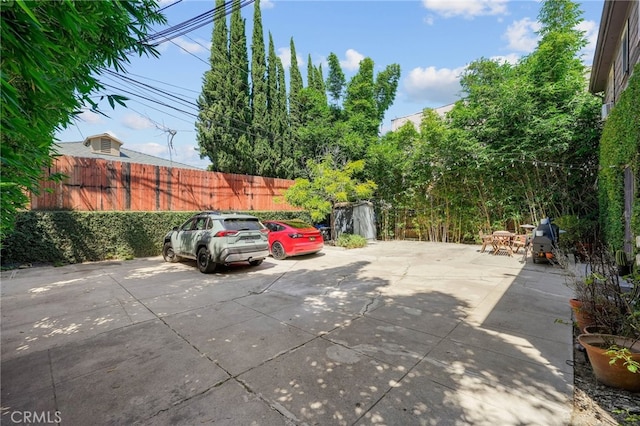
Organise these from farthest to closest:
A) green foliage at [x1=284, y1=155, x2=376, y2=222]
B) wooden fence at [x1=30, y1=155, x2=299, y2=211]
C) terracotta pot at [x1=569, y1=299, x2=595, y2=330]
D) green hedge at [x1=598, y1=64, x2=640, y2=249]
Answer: green foliage at [x1=284, y1=155, x2=376, y2=222] → wooden fence at [x1=30, y1=155, x2=299, y2=211] → green hedge at [x1=598, y1=64, x2=640, y2=249] → terracotta pot at [x1=569, y1=299, x2=595, y2=330]

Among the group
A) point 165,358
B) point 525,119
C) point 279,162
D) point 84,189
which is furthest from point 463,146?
point 84,189

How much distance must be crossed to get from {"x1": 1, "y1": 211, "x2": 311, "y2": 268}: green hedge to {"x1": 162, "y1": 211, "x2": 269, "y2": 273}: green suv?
2528mm

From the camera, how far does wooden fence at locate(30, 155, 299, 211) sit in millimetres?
8172

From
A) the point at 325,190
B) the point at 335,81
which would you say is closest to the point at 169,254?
the point at 325,190

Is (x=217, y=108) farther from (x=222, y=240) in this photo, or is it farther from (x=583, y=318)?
(x=583, y=318)

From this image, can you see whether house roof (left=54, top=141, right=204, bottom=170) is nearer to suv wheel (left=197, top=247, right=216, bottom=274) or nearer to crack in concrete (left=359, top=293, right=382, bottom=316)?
suv wheel (left=197, top=247, right=216, bottom=274)

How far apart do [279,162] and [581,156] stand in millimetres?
13108

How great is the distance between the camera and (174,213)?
10.0 m

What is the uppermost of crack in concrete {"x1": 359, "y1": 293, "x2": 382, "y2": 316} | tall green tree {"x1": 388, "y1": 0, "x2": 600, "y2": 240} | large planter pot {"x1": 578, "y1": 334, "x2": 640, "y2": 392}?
tall green tree {"x1": 388, "y1": 0, "x2": 600, "y2": 240}

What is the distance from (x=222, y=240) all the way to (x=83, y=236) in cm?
492

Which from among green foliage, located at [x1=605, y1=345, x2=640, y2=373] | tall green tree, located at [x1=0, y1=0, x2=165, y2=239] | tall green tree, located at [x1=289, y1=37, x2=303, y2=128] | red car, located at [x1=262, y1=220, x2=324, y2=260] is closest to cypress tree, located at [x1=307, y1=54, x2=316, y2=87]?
tall green tree, located at [x1=289, y1=37, x2=303, y2=128]

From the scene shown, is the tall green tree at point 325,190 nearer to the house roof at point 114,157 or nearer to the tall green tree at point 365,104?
the tall green tree at point 365,104

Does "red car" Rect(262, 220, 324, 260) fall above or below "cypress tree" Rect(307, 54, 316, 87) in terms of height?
below

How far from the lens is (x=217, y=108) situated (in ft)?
43.2
